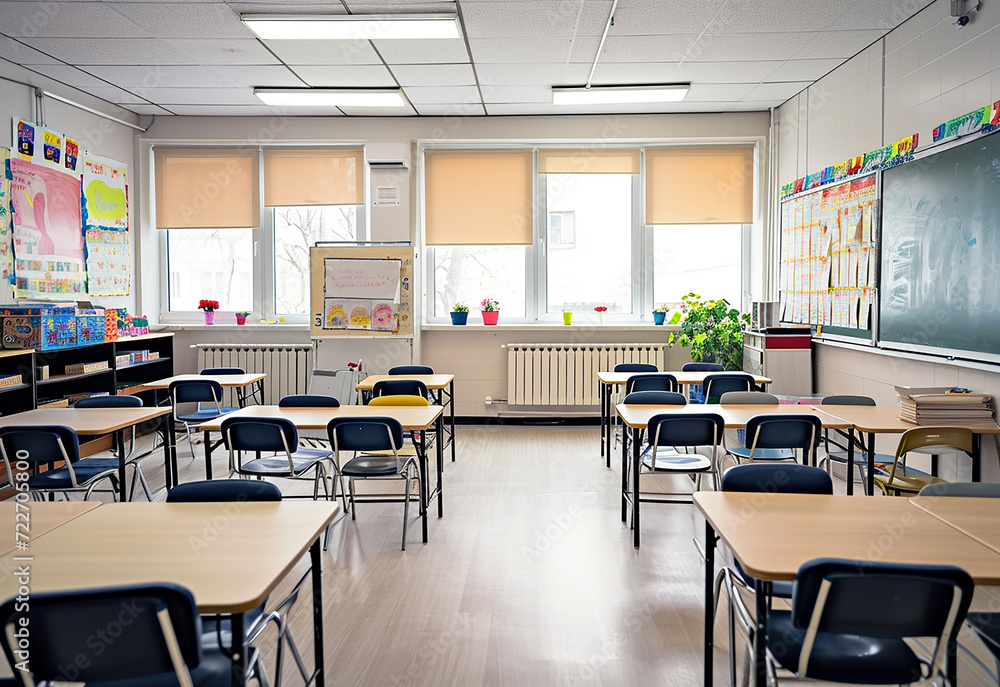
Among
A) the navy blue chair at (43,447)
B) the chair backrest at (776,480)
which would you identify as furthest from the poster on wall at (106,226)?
the chair backrest at (776,480)

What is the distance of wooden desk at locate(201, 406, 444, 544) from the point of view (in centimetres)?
417

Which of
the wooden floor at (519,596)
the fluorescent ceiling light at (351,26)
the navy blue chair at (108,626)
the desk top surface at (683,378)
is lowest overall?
the wooden floor at (519,596)

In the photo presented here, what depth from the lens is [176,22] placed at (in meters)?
5.05

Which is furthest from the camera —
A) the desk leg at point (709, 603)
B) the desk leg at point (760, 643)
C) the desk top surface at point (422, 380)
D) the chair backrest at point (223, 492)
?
the desk top surface at point (422, 380)

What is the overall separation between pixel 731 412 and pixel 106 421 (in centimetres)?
381

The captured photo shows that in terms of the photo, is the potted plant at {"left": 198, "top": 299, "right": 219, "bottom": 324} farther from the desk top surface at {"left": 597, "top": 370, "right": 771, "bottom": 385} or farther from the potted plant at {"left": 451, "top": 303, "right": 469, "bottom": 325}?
the desk top surface at {"left": 597, "top": 370, "right": 771, "bottom": 385}

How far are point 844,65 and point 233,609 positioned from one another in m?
6.26

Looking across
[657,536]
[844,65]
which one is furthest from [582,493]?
[844,65]

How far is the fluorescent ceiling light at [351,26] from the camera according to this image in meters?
4.91

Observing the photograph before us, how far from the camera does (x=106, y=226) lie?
7.27 meters

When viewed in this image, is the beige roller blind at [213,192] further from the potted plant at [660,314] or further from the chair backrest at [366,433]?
the chair backrest at [366,433]

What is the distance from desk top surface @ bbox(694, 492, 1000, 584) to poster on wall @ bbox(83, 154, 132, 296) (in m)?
6.58

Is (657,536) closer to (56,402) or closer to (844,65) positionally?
(844,65)

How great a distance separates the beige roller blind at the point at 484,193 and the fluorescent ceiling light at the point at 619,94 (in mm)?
1096
